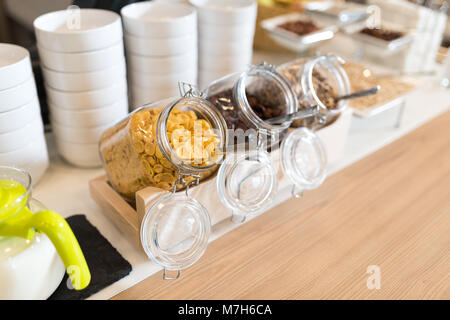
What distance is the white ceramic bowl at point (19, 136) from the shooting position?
0.63 m

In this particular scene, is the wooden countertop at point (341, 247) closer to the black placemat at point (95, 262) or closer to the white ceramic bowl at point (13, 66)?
the black placemat at point (95, 262)

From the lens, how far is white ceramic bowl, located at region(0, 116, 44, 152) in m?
0.63

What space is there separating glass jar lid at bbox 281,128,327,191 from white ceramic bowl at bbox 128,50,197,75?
25cm

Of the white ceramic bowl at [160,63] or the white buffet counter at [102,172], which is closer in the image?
the white buffet counter at [102,172]

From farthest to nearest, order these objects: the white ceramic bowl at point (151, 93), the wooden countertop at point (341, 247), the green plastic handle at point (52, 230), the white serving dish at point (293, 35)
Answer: the white serving dish at point (293, 35)
the white ceramic bowl at point (151, 93)
the wooden countertop at point (341, 247)
the green plastic handle at point (52, 230)

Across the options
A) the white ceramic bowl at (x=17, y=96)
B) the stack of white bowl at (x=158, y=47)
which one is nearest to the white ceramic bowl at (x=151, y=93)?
the stack of white bowl at (x=158, y=47)

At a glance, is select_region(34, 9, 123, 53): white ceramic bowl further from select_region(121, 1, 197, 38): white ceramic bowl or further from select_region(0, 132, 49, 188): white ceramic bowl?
select_region(0, 132, 49, 188): white ceramic bowl

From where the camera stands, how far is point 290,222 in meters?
0.69

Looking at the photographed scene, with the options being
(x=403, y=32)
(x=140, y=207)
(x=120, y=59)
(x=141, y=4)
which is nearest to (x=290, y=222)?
(x=140, y=207)

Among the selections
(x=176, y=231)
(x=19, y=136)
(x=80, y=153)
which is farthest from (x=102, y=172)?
(x=176, y=231)

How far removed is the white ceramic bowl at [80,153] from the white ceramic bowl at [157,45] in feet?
0.62

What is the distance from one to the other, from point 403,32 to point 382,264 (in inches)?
30.1

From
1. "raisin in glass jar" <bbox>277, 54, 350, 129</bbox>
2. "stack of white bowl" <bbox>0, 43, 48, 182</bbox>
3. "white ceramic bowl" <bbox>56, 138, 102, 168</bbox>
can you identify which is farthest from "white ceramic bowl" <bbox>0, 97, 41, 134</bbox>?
"raisin in glass jar" <bbox>277, 54, 350, 129</bbox>
